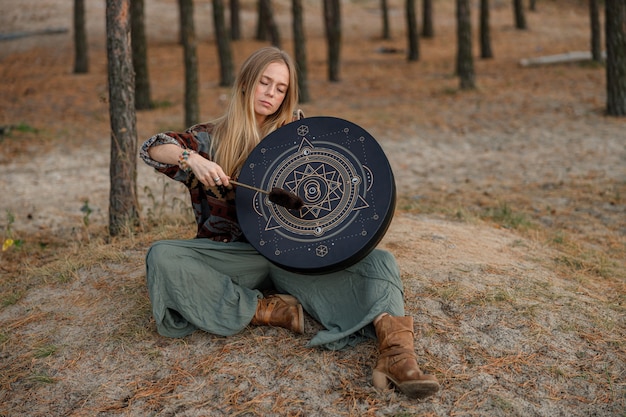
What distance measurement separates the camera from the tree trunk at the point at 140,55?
437 inches

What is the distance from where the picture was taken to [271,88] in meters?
3.33

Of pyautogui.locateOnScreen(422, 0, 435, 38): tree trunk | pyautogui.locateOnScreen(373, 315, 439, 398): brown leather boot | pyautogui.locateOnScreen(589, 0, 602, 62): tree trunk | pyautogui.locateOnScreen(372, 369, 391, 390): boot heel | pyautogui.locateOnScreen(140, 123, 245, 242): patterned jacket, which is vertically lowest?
pyautogui.locateOnScreen(372, 369, 391, 390): boot heel

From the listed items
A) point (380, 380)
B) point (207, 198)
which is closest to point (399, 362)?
point (380, 380)

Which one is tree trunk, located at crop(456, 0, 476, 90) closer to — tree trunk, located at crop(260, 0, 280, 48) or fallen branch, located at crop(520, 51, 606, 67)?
tree trunk, located at crop(260, 0, 280, 48)

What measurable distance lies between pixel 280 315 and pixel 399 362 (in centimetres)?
72

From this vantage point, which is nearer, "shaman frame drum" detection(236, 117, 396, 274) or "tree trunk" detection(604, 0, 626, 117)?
"shaman frame drum" detection(236, 117, 396, 274)

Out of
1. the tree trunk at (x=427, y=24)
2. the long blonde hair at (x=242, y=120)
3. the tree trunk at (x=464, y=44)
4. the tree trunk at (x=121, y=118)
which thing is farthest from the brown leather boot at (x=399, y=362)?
the tree trunk at (x=427, y=24)

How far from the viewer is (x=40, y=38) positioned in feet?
67.5

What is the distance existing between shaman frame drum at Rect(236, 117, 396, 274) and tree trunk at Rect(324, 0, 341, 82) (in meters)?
11.0

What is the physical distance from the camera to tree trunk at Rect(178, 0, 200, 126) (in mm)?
9000

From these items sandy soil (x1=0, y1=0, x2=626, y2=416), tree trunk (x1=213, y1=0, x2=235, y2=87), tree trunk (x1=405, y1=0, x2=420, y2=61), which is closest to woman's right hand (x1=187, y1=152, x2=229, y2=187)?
sandy soil (x1=0, y1=0, x2=626, y2=416)

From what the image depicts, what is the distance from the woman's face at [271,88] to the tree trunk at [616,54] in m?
7.64

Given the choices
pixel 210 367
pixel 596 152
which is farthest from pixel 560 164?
pixel 210 367

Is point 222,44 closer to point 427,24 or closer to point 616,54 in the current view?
point 616,54
